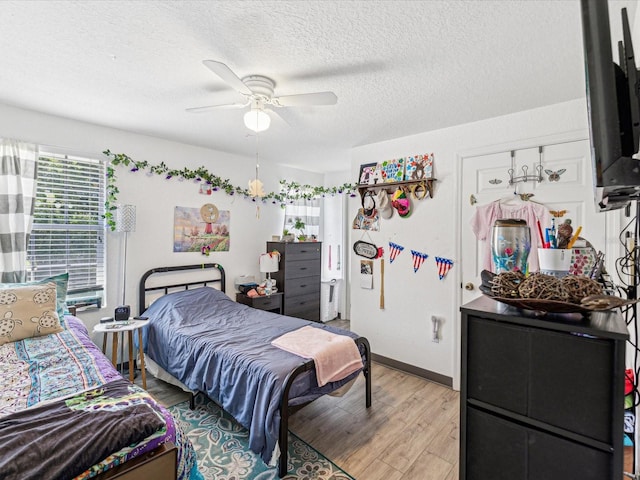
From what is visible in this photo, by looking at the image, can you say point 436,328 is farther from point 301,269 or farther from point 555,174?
point 301,269

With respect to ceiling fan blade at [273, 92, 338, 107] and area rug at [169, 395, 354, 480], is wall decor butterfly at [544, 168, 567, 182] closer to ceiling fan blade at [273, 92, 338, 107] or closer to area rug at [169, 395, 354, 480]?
ceiling fan blade at [273, 92, 338, 107]

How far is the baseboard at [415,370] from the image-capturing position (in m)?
3.07

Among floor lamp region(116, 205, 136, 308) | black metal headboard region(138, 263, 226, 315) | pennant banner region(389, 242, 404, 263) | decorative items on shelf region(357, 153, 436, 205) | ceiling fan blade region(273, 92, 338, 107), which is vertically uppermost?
ceiling fan blade region(273, 92, 338, 107)

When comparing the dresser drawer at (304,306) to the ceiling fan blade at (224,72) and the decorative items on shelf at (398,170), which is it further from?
the ceiling fan blade at (224,72)

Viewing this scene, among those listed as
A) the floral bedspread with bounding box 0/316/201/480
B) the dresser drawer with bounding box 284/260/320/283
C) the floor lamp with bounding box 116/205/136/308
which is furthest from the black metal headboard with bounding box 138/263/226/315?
the floral bedspread with bounding box 0/316/201/480

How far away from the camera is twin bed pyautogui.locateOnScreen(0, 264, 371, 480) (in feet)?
3.63

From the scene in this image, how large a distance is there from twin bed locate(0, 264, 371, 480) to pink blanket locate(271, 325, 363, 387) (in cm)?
6

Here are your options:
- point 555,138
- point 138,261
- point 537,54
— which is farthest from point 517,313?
point 138,261

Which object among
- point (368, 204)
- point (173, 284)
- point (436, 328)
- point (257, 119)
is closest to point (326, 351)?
point (436, 328)

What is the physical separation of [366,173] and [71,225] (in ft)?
10.1

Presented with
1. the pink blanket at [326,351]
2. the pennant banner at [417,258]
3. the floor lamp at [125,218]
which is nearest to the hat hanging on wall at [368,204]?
the pennant banner at [417,258]

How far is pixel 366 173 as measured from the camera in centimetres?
364

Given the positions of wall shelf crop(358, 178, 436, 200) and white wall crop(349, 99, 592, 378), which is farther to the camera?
wall shelf crop(358, 178, 436, 200)

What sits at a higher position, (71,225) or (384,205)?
(384,205)
